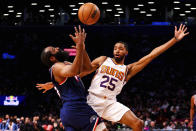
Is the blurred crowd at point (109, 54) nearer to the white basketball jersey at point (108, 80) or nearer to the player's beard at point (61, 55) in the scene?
the white basketball jersey at point (108, 80)

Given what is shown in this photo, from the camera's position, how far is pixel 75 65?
3.33 meters

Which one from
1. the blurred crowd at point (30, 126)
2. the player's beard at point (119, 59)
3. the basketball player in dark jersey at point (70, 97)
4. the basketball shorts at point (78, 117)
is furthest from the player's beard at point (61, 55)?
the blurred crowd at point (30, 126)

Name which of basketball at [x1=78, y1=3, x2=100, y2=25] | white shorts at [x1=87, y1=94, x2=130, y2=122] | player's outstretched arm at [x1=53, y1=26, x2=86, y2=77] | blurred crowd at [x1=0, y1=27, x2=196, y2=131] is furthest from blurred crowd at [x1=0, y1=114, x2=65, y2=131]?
player's outstretched arm at [x1=53, y1=26, x2=86, y2=77]

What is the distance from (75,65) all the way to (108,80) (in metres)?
1.56

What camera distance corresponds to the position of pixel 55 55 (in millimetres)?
3748

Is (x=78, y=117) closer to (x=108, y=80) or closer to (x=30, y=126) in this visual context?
(x=108, y=80)

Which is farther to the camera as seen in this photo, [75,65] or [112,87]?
[112,87]

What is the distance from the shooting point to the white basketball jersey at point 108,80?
4789 millimetres

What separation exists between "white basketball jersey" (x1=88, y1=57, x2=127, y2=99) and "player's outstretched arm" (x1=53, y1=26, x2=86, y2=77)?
1236 mm

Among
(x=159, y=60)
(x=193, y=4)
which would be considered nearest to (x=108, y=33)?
(x=159, y=60)

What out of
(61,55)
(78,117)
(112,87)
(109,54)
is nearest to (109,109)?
(112,87)

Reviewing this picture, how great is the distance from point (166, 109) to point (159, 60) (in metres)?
5.55

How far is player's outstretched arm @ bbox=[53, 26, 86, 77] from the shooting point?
3.33 meters

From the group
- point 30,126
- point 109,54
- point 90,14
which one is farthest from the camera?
point 109,54
